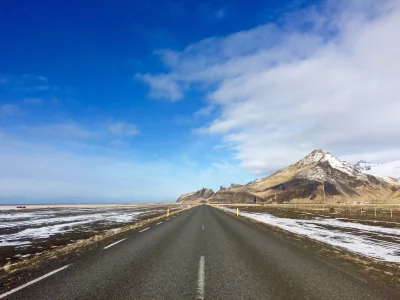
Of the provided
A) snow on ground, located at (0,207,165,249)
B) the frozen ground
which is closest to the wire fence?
the frozen ground

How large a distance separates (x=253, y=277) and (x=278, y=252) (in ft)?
14.3

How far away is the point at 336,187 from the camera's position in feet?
655

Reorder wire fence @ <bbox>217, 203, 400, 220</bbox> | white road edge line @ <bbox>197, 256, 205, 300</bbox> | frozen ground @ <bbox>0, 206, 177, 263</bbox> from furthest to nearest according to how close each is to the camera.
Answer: wire fence @ <bbox>217, 203, 400, 220</bbox> < frozen ground @ <bbox>0, 206, 177, 263</bbox> < white road edge line @ <bbox>197, 256, 205, 300</bbox>

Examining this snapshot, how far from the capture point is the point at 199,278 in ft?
24.6

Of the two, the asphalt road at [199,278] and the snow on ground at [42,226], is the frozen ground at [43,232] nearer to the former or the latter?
the snow on ground at [42,226]

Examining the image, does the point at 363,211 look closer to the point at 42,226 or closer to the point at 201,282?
the point at 42,226

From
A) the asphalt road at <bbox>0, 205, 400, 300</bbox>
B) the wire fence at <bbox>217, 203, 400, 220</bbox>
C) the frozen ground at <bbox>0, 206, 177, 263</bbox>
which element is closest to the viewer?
the asphalt road at <bbox>0, 205, 400, 300</bbox>

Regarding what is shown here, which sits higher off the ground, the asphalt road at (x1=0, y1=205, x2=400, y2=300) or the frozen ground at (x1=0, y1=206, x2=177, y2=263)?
the asphalt road at (x1=0, y1=205, x2=400, y2=300)

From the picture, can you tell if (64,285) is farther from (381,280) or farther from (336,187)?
(336,187)

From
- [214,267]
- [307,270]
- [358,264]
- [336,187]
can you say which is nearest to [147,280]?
[214,267]

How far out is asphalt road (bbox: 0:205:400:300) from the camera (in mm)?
6240

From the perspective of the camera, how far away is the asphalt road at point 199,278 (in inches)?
246

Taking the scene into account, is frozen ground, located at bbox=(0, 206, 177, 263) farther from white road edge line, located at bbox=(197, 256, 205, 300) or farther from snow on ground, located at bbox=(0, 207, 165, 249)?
white road edge line, located at bbox=(197, 256, 205, 300)

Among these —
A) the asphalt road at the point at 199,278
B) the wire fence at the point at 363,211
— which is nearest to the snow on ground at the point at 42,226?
the asphalt road at the point at 199,278
